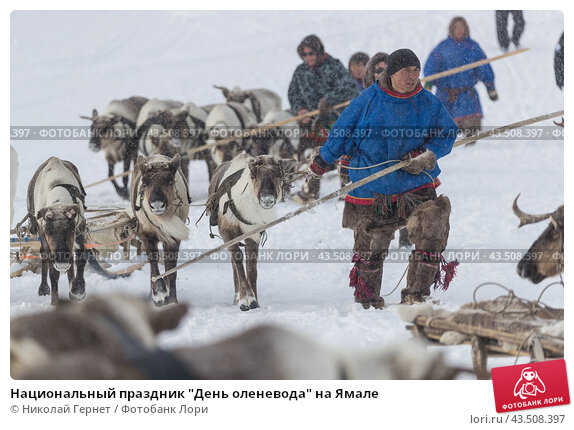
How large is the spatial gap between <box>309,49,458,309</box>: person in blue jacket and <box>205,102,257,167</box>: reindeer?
6.68 ft

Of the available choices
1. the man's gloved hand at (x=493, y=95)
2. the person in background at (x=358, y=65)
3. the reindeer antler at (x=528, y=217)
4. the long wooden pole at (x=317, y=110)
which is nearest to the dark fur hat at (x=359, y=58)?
the person in background at (x=358, y=65)

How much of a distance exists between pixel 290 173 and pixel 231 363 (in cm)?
285

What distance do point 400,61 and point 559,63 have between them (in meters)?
0.92

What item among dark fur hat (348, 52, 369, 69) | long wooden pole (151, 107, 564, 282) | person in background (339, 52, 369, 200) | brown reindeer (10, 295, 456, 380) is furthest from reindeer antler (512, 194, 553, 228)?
brown reindeer (10, 295, 456, 380)

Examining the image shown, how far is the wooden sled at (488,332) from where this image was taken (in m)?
3.18

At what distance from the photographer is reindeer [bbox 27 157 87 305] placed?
15.6 ft

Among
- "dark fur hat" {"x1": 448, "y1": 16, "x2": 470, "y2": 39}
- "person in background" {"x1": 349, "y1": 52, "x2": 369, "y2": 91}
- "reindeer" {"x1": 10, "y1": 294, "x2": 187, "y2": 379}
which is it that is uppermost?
"dark fur hat" {"x1": 448, "y1": 16, "x2": 470, "y2": 39}

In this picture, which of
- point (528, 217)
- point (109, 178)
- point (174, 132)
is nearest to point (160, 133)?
point (174, 132)

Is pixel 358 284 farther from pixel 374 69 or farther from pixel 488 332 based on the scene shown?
pixel 488 332

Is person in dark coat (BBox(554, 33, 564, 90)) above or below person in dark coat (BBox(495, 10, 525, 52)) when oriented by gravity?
below

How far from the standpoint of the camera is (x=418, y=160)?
14.6 feet

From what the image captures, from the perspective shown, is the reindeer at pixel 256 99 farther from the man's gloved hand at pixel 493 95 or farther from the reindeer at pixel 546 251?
the reindeer at pixel 546 251

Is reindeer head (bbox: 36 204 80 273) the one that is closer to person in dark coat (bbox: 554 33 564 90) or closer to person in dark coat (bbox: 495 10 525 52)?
person in dark coat (bbox: 495 10 525 52)
